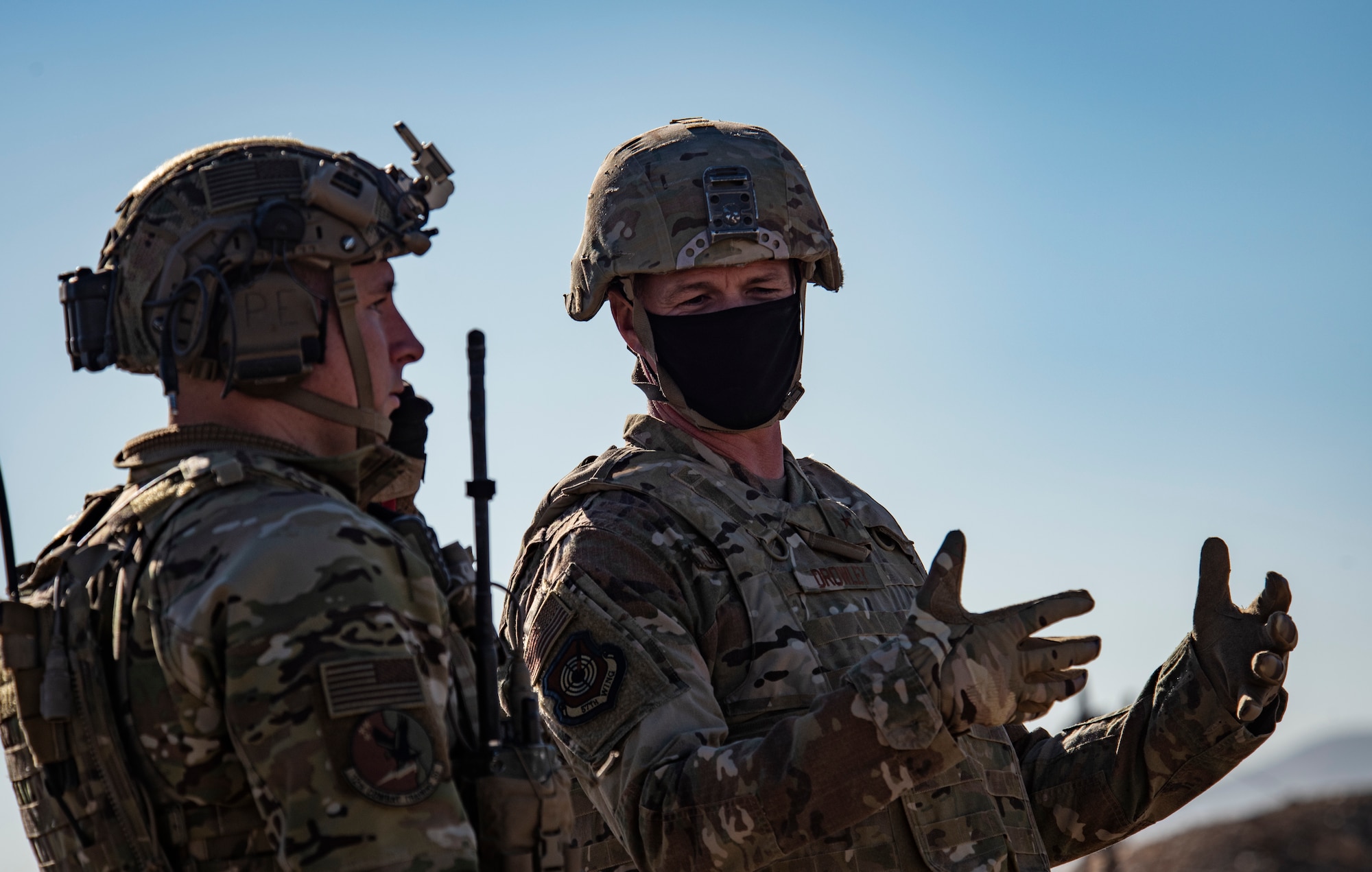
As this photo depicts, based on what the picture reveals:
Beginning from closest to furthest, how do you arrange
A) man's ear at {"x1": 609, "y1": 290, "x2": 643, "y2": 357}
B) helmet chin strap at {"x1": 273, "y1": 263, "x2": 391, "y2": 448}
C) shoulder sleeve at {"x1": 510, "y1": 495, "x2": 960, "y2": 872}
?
helmet chin strap at {"x1": 273, "y1": 263, "x2": 391, "y2": 448}, shoulder sleeve at {"x1": 510, "y1": 495, "x2": 960, "y2": 872}, man's ear at {"x1": 609, "y1": 290, "x2": 643, "y2": 357}

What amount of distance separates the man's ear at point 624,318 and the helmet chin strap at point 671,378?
30mm

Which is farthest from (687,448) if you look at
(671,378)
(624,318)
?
(624,318)

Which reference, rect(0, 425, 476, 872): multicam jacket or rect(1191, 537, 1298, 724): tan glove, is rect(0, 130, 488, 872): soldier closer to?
rect(0, 425, 476, 872): multicam jacket

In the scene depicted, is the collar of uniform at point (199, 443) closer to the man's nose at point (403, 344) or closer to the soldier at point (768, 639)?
the man's nose at point (403, 344)

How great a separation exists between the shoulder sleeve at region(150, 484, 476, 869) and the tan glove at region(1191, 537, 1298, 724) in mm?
3374

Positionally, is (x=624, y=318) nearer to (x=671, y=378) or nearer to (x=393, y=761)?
(x=671, y=378)

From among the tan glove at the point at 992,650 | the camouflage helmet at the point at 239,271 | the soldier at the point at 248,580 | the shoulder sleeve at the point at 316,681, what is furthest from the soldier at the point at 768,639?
the shoulder sleeve at the point at 316,681

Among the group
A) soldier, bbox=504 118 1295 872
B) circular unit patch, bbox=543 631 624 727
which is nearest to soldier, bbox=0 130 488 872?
circular unit patch, bbox=543 631 624 727

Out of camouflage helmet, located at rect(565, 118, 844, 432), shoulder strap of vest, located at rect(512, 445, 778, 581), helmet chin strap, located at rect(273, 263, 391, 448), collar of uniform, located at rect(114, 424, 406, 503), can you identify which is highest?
camouflage helmet, located at rect(565, 118, 844, 432)

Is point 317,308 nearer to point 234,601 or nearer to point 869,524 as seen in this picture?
point 234,601

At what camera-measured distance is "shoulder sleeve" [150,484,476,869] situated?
9.80ft

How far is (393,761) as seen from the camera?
304 centimetres

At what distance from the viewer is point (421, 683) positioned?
10.3 ft

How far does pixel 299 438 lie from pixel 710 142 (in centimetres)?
288
